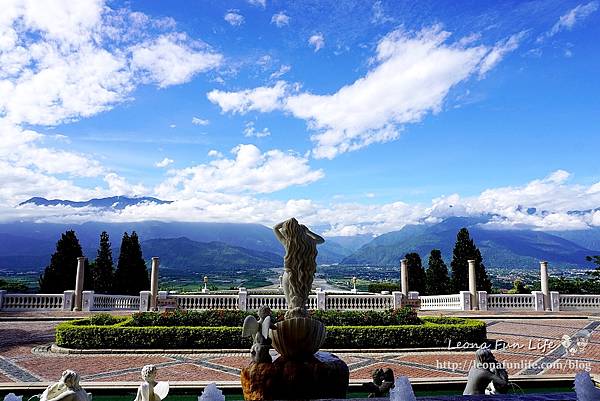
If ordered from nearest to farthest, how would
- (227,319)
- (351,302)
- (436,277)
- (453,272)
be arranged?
(227,319), (351,302), (453,272), (436,277)

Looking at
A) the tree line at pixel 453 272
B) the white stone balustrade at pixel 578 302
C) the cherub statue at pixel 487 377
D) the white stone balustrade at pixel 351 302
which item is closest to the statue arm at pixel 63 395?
the cherub statue at pixel 487 377

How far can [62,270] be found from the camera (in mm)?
30703

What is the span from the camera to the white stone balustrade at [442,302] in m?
26.1

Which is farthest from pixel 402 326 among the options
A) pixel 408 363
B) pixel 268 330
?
pixel 268 330

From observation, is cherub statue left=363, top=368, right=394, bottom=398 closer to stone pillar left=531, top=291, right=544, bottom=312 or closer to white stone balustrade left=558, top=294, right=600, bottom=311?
stone pillar left=531, top=291, right=544, bottom=312

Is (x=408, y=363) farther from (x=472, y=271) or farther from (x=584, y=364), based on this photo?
(x=472, y=271)

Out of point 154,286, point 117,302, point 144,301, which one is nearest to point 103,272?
point 117,302

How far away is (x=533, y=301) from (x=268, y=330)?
78.0ft

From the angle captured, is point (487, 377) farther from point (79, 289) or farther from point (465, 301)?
point (79, 289)

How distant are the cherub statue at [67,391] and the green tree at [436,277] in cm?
3173

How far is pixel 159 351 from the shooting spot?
13.9 m

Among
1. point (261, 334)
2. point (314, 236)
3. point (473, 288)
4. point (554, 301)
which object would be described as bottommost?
point (554, 301)

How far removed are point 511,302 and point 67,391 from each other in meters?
25.4

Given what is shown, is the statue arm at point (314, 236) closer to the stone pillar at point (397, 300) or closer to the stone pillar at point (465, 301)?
the stone pillar at point (397, 300)
